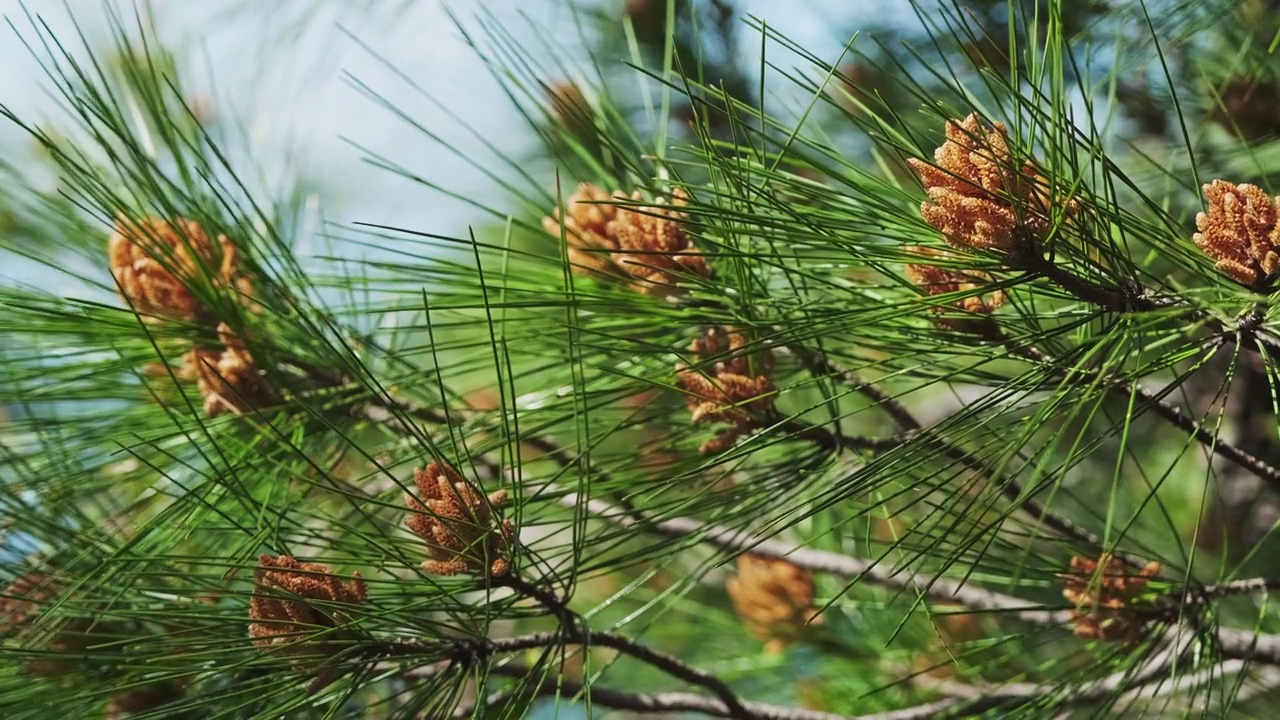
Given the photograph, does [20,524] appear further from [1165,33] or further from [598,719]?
[1165,33]

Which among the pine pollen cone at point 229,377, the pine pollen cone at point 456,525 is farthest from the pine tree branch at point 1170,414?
the pine pollen cone at point 229,377

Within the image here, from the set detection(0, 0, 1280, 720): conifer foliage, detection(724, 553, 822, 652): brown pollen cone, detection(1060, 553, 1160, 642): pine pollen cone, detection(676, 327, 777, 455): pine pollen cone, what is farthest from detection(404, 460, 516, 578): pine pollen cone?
detection(724, 553, 822, 652): brown pollen cone

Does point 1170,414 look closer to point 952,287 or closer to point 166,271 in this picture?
point 952,287

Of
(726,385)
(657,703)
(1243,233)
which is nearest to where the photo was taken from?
(1243,233)

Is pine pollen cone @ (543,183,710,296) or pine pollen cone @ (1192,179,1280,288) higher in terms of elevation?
pine pollen cone @ (543,183,710,296)

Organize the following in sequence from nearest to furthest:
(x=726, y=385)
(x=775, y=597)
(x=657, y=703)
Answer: (x=726, y=385), (x=657, y=703), (x=775, y=597)

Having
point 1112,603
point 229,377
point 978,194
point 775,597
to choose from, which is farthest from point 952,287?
point 775,597

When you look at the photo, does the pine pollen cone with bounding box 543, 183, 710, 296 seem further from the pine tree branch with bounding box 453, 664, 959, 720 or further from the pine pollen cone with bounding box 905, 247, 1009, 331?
the pine tree branch with bounding box 453, 664, 959, 720
